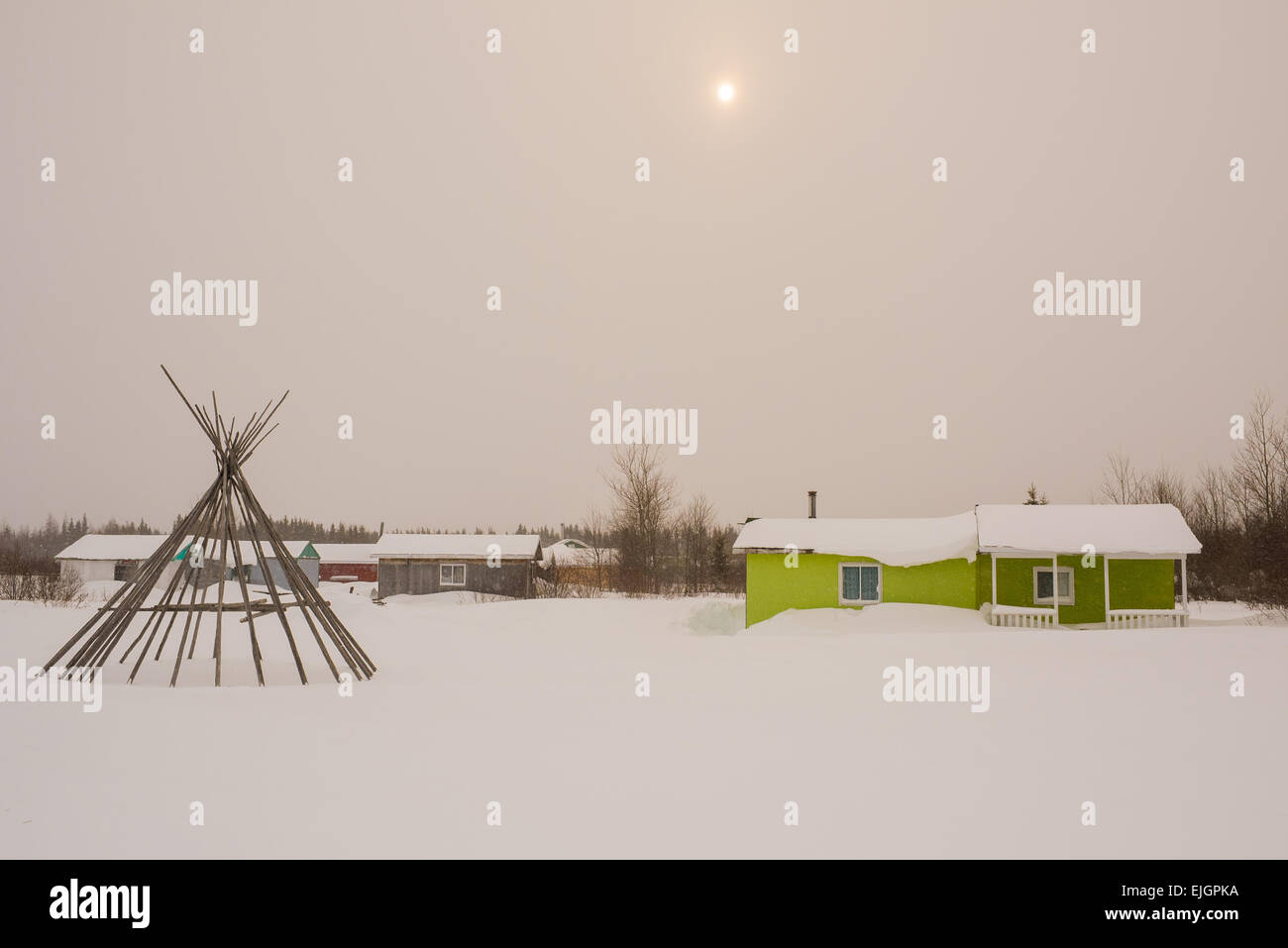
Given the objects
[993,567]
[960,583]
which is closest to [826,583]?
[960,583]

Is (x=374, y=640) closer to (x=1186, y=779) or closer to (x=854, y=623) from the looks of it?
(x=854, y=623)

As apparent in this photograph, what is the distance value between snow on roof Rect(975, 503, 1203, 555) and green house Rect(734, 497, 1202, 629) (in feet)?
0.07

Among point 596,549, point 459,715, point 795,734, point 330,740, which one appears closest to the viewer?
point 330,740

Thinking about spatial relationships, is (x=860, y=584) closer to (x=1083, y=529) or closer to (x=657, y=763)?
(x=1083, y=529)

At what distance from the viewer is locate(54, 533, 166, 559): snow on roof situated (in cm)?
3674

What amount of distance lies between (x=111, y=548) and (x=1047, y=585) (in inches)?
1517

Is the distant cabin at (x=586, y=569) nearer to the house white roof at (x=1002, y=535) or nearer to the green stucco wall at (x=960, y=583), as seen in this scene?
the green stucco wall at (x=960, y=583)

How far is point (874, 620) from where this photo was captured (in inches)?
658

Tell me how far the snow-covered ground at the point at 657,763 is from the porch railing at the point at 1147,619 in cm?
478

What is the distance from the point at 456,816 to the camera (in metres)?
4.88

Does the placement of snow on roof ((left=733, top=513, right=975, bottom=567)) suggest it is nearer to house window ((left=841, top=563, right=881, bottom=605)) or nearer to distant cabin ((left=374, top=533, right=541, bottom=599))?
house window ((left=841, top=563, right=881, bottom=605))

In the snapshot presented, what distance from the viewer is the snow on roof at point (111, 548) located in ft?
121
